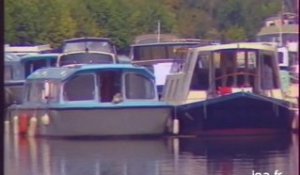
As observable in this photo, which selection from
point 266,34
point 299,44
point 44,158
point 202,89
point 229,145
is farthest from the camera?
point 266,34

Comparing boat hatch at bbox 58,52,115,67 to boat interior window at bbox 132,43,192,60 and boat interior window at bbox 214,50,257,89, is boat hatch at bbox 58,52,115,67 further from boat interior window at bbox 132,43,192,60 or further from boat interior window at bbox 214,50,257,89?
boat interior window at bbox 214,50,257,89

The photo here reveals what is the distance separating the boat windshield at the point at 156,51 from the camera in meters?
11.6

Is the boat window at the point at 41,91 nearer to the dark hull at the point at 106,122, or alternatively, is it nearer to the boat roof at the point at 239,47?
the dark hull at the point at 106,122

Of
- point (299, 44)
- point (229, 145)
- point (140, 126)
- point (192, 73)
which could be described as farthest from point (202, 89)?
point (299, 44)

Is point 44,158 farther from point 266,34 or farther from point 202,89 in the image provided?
point 266,34

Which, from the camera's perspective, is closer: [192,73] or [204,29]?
[192,73]

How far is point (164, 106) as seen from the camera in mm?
9648

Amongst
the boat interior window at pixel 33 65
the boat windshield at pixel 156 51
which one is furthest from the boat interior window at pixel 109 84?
the boat interior window at pixel 33 65

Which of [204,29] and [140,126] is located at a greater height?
[204,29]

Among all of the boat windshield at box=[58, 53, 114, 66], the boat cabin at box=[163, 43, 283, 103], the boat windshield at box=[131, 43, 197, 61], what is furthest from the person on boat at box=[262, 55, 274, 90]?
the boat windshield at box=[58, 53, 114, 66]

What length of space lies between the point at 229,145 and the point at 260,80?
157 cm

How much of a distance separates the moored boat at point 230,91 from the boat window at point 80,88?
31.9 inches

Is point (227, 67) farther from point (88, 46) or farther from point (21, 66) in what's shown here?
point (21, 66)

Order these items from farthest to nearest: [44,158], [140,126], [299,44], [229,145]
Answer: [140,126] < [229,145] < [44,158] < [299,44]
